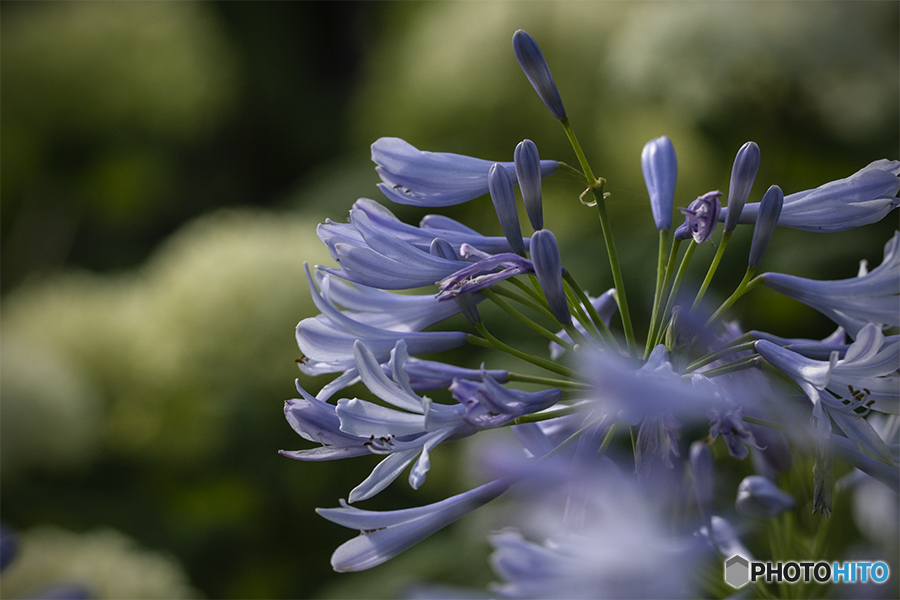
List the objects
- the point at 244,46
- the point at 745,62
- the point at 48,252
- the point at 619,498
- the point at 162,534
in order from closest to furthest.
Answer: the point at 619,498 → the point at 745,62 → the point at 162,534 → the point at 48,252 → the point at 244,46

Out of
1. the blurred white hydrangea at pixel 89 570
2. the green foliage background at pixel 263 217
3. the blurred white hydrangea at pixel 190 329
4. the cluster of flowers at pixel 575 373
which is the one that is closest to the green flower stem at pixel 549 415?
the cluster of flowers at pixel 575 373

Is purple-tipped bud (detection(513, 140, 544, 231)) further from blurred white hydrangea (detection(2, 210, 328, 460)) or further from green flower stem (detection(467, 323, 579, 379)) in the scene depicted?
blurred white hydrangea (detection(2, 210, 328, 460))

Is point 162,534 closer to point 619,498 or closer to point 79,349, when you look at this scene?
point 79,349

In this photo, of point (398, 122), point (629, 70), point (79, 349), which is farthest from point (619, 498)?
point (398, 122)

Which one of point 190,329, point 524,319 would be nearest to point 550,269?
point 524,319

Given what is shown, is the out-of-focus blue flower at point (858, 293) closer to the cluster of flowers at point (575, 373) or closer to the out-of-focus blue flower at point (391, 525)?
the cluster of flowers at point (575, 373)

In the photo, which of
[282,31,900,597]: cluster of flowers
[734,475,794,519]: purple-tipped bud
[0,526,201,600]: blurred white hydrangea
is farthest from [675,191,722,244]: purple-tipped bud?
[0,526,201,600]: blurred white hydrangea

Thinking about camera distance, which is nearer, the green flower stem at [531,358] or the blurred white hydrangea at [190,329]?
the green flower stem at [531,358]
